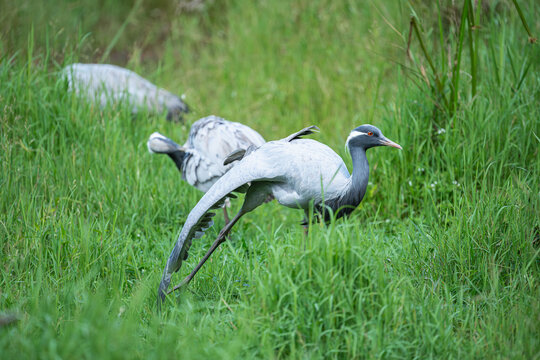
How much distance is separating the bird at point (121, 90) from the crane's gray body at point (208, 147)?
1.03 meters

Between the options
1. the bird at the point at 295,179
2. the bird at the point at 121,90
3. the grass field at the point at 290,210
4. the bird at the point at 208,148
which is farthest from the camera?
the bird at the point at 121,90

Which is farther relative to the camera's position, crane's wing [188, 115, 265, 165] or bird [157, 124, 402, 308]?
crane's wing [188, 115, 265, 165]

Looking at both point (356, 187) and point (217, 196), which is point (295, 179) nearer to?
point (356, 187)

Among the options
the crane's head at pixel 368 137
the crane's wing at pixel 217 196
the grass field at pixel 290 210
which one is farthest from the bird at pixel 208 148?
the crane's head at pixel 368 137

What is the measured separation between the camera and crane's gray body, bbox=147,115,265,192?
180 inches

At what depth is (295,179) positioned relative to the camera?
11.0 ft

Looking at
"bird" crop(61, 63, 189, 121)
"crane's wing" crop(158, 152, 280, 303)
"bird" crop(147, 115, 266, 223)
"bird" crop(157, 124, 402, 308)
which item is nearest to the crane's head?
"bird" crop(157, 124, 402, 308)

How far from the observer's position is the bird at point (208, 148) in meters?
4.58

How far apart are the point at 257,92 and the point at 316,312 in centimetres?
456

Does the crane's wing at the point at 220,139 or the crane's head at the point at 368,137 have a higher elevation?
the crane's head at the point at 368,137

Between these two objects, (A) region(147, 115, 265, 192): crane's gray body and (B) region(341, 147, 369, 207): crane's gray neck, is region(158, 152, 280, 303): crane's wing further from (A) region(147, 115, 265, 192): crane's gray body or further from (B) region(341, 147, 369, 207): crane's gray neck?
(A) region(147, 115, 265, 192): crane's gray body

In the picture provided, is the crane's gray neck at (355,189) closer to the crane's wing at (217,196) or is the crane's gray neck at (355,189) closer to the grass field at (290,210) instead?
the grass field at (290,210)

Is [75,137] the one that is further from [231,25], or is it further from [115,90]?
[231,25]

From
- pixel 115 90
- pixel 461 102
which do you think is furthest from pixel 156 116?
pixel 461 102
